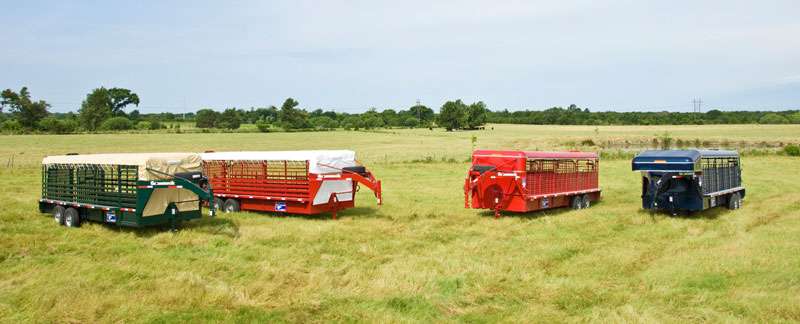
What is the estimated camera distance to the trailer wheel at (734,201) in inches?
830

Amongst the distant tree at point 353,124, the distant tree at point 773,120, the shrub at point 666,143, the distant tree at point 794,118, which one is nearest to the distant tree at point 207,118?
the distant tree at point 353,124

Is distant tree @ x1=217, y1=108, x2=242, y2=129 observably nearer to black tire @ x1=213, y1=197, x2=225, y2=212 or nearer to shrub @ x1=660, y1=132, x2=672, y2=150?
shrub @ x1=660, y1=132, x2=672, y2=150

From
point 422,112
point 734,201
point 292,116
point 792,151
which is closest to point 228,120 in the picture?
point 292,116

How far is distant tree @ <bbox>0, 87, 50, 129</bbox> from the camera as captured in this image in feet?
305

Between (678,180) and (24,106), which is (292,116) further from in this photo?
(678,180)

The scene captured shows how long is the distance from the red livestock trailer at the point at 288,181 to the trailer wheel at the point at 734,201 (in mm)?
11390

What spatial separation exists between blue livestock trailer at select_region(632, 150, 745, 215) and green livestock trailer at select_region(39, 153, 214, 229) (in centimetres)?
1215

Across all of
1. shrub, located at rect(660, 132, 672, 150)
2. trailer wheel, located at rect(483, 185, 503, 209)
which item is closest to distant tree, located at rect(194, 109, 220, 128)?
shrub, located at rect(660, 132, 672, 150)

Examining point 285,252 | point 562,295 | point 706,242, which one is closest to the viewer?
point 562,295

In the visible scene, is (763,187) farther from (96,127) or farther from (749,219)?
(96,127)

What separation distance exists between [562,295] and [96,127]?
10567cm

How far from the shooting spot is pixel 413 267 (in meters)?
12.3

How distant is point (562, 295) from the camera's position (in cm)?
1031

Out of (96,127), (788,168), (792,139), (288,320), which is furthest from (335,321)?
(96,127)
